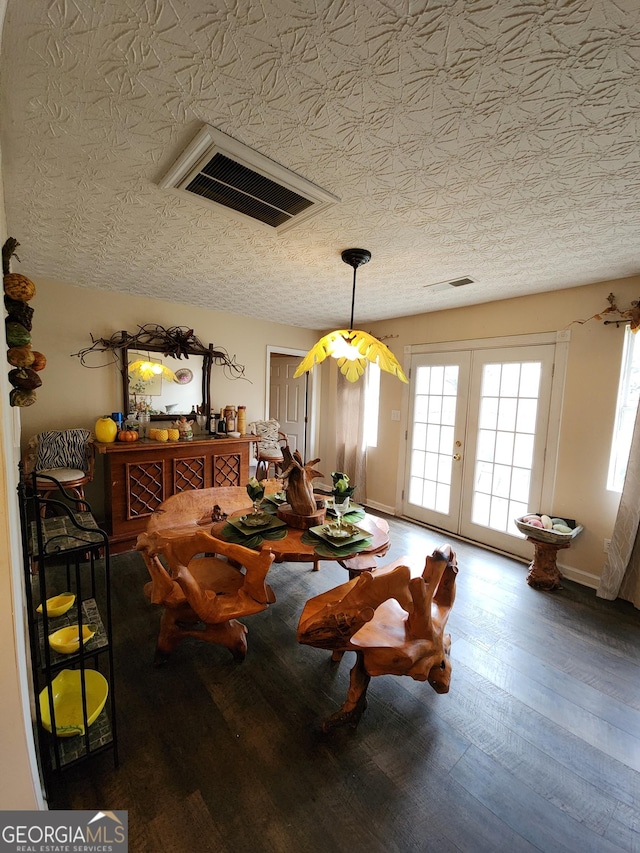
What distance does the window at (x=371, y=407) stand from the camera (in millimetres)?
4406

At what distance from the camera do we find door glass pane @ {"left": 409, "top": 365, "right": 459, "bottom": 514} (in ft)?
12.1

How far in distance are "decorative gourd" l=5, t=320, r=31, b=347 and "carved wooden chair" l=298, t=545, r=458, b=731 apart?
4.90ft

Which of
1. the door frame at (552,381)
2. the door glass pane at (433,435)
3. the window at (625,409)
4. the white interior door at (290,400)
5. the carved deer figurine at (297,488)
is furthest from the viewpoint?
the white interior door at (290,400)

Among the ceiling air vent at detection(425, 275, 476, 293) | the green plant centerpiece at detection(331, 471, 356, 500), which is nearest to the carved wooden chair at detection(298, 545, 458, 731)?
the green plant centerpiece at detection(331, 471, 356, 500)

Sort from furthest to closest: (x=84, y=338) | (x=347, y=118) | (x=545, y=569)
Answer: (x=84, y=338)
(x=545, y=569)
(x=347, y=118)

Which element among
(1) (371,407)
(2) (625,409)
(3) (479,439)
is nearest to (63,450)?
(1) (371,407)

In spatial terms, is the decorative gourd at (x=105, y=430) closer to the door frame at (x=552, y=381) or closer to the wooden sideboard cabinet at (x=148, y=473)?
the wooden sideboard cabinet at (x=148, y=473)

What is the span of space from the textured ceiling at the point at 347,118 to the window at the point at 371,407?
2258mm

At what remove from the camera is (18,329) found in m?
1.17

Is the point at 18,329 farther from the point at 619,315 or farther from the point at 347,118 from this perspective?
the point at 619,315

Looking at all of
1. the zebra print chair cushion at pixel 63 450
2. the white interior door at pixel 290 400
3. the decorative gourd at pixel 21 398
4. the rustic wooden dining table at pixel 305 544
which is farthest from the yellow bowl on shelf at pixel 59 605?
the white interior door at pixel 290 400

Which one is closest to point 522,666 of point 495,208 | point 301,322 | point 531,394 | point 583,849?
point 583,849

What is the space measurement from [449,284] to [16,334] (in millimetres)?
2821

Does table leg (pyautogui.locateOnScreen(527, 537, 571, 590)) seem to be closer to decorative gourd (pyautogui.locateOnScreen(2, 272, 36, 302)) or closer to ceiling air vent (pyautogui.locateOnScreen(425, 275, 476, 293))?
ceiling air vent (pyautogui.locateOnScreen(425, 275, 476, 293))
